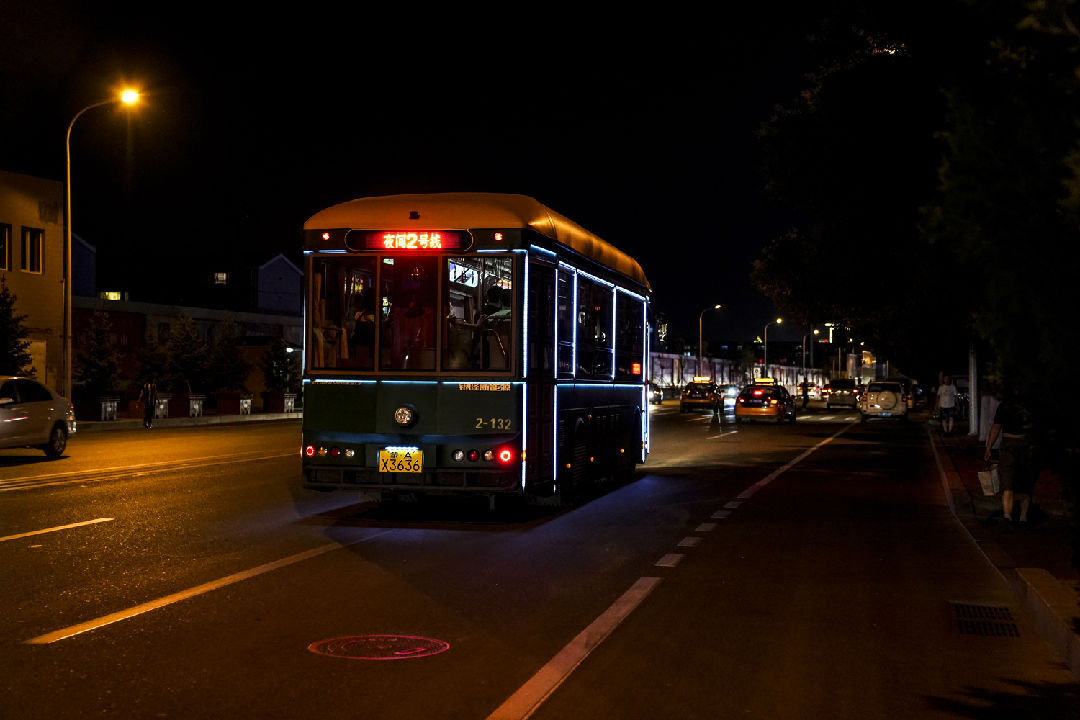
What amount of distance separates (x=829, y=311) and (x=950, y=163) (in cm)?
1949

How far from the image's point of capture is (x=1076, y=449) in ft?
19.0

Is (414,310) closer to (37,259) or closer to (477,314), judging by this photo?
(477,314)

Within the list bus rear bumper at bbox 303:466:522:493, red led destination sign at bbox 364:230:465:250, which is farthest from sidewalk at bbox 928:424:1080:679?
red led destination sign at bbox 364:230:465:250

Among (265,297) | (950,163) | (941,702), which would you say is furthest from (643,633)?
(265,297)

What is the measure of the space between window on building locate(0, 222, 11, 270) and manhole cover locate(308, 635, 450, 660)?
38.5m

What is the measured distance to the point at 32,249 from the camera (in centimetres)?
4316

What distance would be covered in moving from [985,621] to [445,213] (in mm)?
6802

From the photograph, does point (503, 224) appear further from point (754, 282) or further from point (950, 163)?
point (754, 282)

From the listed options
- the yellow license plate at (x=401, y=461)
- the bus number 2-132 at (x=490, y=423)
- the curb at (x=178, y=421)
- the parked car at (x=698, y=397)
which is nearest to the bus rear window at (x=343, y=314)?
the yellow license plate at (x=401, y=461)

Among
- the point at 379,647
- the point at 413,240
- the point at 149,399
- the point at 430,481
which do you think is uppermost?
the point at 413,240

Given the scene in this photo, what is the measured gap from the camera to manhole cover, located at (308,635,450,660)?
696 cm

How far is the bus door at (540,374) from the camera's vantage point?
41.8 feet

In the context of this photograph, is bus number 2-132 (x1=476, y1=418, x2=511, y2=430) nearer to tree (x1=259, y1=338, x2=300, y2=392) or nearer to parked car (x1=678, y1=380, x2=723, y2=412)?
tree (x1=259, y1=338, x2=300, y2=392)

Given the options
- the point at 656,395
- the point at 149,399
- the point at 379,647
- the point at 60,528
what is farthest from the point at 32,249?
the point at 656,395
